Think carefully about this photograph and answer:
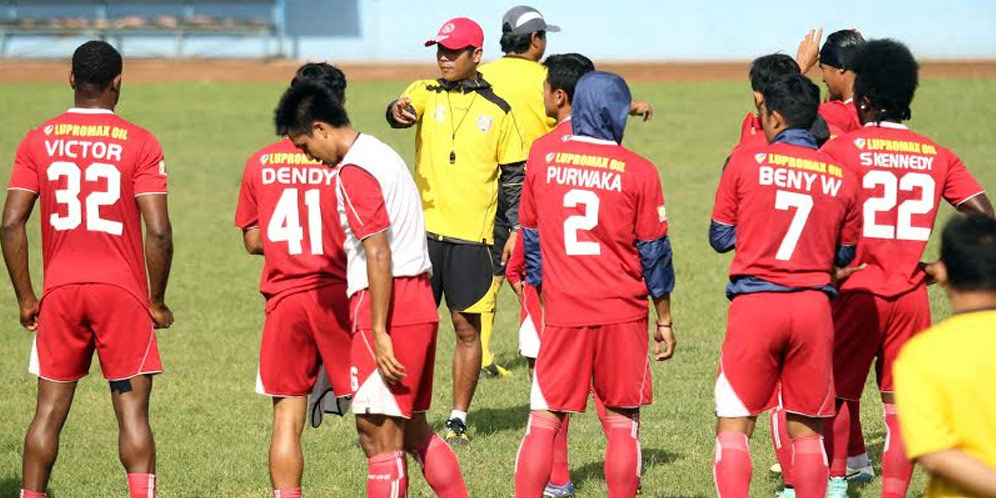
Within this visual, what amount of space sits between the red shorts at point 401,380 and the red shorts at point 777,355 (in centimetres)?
146

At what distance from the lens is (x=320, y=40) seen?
60875 mm

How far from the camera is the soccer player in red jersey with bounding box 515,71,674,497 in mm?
7156

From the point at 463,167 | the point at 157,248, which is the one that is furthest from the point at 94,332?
the point at 463,167

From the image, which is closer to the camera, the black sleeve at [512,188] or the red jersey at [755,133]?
the red jersey at [755,133]

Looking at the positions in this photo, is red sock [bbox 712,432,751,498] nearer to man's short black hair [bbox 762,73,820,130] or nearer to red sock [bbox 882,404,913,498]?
red sock [bbox 882,404,913,498]

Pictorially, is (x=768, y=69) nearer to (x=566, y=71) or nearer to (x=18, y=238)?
(x=566, y=71)

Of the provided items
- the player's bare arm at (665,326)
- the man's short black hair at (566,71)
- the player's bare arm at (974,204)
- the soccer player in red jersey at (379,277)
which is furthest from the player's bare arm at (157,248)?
the player's bare arm at (974,204)

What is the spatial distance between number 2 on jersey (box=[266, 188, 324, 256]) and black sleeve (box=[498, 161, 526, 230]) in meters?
2.86

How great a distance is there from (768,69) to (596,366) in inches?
71.3

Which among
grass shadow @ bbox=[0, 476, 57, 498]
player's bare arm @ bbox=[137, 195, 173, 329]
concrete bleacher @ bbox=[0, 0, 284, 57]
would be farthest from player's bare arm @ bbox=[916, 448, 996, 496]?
concrete bleacher @ bbox=[0, 0, 284, 57]

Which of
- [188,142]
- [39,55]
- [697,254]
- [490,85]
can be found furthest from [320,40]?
[490,85]

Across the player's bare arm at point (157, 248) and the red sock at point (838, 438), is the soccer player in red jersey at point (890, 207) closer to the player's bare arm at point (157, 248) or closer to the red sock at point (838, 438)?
the red sock at point (838, 438)

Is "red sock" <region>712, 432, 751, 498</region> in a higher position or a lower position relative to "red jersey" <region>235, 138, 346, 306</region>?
lower

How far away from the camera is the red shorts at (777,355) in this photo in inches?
276
